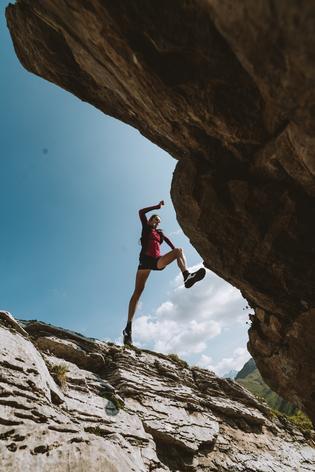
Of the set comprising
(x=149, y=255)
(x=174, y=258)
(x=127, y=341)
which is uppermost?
(x=149, y=255)

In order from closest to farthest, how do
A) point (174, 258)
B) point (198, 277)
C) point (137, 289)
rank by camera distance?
point (198, 277) < point (174, 258) < point (137, 289)

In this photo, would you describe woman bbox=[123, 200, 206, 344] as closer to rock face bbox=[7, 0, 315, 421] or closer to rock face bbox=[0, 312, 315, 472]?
rock face bbox=[0, 312, 315, 472]

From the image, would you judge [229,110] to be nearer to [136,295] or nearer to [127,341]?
[136,295]

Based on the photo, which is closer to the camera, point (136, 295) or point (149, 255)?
point (149, 255)

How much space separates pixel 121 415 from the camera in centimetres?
1115

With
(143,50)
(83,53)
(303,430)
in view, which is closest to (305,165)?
(143,50)

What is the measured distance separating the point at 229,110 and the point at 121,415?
426 inches

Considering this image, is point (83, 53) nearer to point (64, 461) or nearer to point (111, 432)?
point (64, 461)

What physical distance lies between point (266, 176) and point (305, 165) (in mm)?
1888

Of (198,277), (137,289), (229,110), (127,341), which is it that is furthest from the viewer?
(127,341)

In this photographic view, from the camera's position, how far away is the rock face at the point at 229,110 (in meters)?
4.86

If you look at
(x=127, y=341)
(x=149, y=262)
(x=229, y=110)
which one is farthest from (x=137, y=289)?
(x=229, y=110)

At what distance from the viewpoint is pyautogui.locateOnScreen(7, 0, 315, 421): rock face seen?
486cm

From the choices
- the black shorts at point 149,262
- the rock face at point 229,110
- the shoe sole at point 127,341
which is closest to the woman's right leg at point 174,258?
the black shorts at point 149,262
